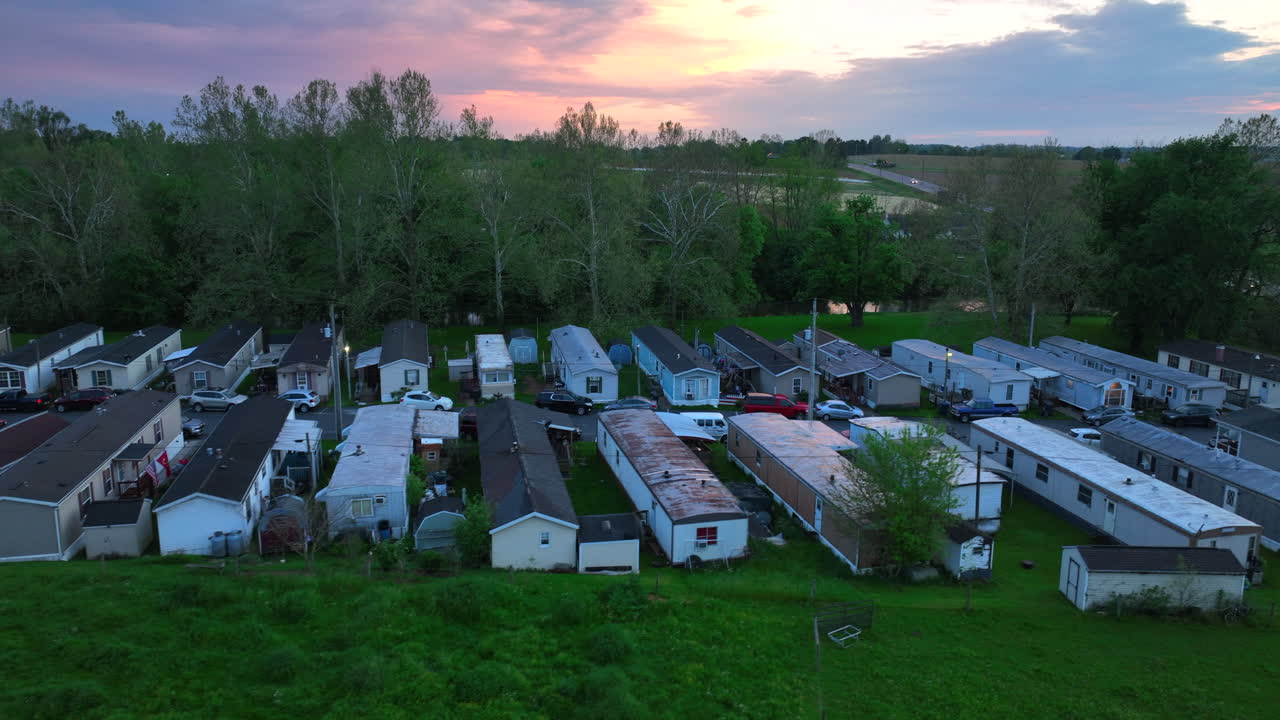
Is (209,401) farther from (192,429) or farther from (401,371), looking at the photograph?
(401,371)

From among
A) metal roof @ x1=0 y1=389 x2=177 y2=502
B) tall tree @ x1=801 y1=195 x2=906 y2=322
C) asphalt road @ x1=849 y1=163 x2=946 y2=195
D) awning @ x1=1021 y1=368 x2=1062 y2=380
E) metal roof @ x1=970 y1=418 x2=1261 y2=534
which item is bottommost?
metal roof @ x1=970 y1=418 x2=1261 y2=534

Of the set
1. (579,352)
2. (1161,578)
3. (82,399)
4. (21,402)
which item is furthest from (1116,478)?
(21,402)

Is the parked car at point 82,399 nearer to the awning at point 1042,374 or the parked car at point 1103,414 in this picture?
the awning at point 1042,374

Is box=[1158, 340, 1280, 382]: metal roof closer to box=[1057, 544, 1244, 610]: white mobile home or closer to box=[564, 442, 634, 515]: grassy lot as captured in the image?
box=[1057, 544, 1244, 610]: white mobile home

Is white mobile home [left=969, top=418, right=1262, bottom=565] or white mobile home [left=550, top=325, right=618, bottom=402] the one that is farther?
white mobile home [left=550, top=325, right=618, bottom=402]

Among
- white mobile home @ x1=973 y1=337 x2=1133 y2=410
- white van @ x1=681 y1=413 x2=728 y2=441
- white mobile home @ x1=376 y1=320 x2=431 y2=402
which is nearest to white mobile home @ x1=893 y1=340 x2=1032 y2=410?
white mobile home @ x1=973 y1=337 x2=1133 y2=410

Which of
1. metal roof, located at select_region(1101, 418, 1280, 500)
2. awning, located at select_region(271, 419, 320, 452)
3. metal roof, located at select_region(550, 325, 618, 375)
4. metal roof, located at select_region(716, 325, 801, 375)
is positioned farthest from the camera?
metal roof, located at select_region(716, 325, 801, 375)

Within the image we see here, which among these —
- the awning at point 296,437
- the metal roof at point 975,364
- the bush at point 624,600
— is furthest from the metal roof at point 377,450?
the metal roof at point 975,364

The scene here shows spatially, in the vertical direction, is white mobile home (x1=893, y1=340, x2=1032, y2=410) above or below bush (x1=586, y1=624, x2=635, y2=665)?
above
